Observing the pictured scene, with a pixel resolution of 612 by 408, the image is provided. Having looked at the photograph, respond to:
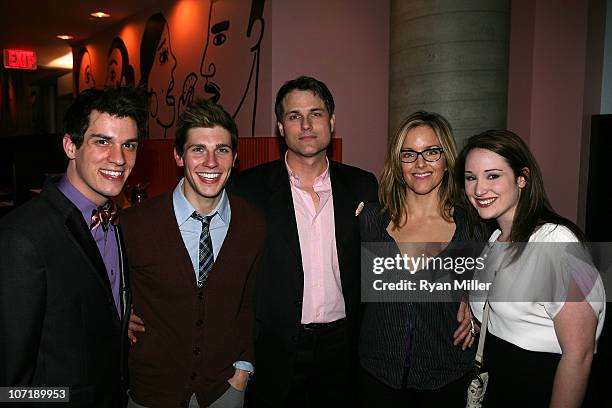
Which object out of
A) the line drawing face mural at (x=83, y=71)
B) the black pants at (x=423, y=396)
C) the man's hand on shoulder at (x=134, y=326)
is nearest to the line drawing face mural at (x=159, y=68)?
the line drawing face mural at (x=83, y=71)

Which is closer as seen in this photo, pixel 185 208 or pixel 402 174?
pixel 185 208

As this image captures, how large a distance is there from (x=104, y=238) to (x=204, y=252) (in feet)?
1.39

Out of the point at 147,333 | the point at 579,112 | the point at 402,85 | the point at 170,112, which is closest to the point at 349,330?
the point at 147,333

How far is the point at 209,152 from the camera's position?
2.13 meters

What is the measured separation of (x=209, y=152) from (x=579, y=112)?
17.0 ft

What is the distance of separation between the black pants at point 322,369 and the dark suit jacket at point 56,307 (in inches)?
39.0

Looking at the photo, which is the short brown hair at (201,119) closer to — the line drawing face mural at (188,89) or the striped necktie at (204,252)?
the striped necktie at (204,252)

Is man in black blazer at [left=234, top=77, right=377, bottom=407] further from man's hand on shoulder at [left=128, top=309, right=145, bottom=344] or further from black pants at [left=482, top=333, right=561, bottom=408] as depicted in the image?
black pants at [left=482, top=333, right=561, bottom=408]

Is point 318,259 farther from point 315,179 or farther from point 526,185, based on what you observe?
point 526,185

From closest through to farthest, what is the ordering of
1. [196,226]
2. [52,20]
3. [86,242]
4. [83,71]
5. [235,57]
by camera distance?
1. [86,242]
2. [196,226]
3. [235,57]
4. [52,20]
5. [83,71]

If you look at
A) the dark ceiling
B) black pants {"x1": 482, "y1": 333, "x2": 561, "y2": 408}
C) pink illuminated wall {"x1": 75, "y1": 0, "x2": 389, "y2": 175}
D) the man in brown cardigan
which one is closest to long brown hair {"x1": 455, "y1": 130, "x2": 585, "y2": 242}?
black pants {"x1": 482, "y1": 333, "x2": 561, "y2": 408}

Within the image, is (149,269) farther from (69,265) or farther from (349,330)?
(349,330)

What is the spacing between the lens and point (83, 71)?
1165 centimetres

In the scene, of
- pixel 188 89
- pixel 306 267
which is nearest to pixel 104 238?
pixel 306 267
